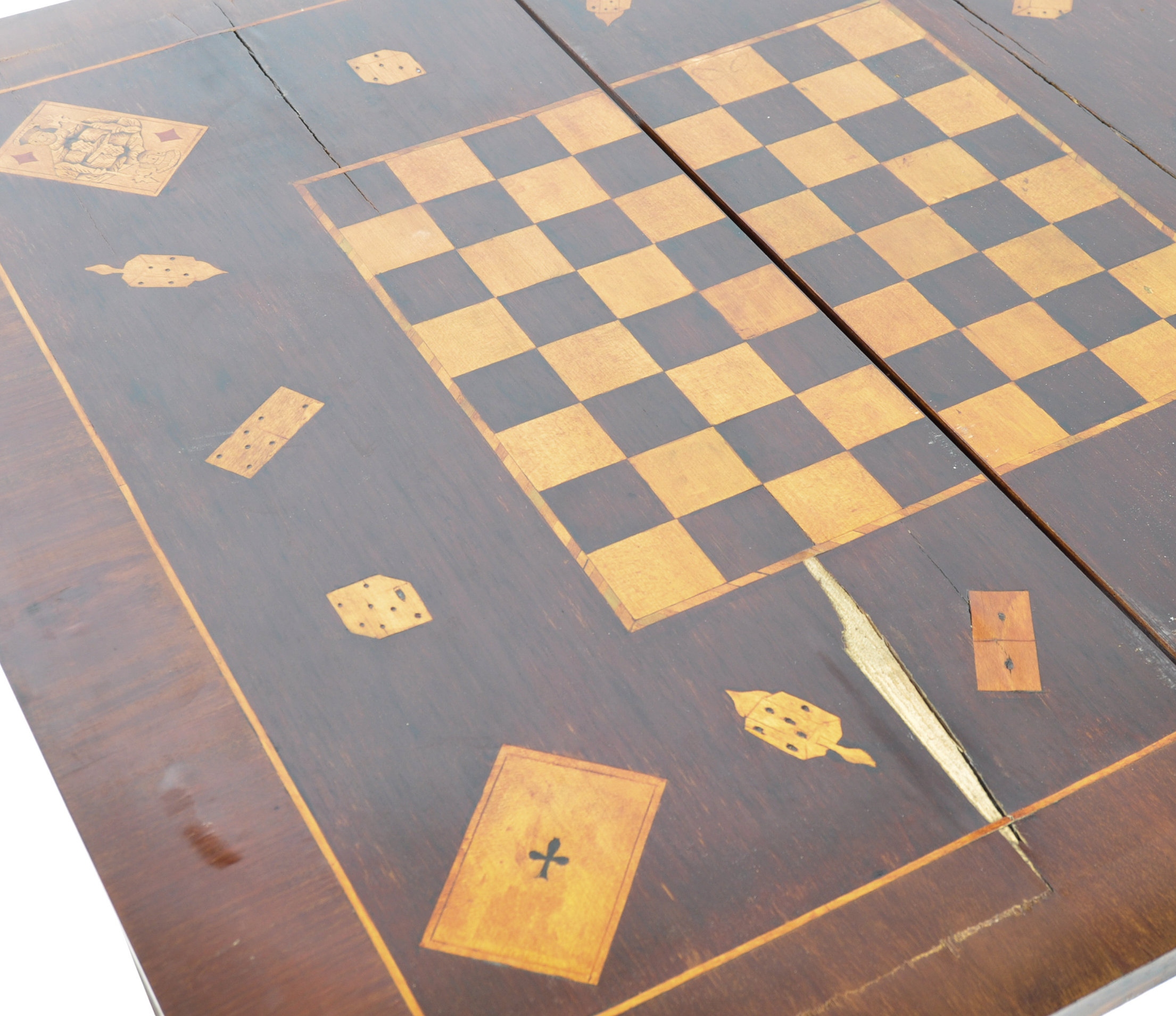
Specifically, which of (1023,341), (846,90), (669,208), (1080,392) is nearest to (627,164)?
(669,208)

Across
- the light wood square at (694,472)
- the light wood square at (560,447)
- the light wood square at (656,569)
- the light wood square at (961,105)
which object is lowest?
the light wood square at (656,569)

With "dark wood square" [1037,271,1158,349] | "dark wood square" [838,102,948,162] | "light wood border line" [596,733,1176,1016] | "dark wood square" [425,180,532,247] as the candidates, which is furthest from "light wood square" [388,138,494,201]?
"light wood border line" [596,733,1176,1016]

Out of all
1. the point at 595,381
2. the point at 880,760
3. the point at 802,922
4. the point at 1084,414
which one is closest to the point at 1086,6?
the point at 1084,414

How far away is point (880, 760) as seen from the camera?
5.21 feet

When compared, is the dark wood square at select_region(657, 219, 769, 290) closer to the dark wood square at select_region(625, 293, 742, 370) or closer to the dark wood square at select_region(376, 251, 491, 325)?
the dark wood square at select_region(625, 293, 742, 370)

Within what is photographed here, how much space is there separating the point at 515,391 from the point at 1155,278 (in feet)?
4.09

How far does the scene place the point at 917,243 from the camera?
2.24m

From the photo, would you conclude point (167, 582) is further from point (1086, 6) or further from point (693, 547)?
point (1086, 6)

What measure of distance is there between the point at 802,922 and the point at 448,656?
614mm

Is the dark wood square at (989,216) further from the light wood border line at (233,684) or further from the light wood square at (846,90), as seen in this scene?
the light wood border line at (233,684)

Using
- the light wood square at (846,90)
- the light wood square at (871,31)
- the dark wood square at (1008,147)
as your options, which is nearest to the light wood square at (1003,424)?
the dark wood square at (1008,147)

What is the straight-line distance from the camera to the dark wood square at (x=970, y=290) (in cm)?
212

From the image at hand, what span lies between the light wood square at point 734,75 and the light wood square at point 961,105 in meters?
0.32

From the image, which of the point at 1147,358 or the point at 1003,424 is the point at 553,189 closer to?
the point at 1003,424
